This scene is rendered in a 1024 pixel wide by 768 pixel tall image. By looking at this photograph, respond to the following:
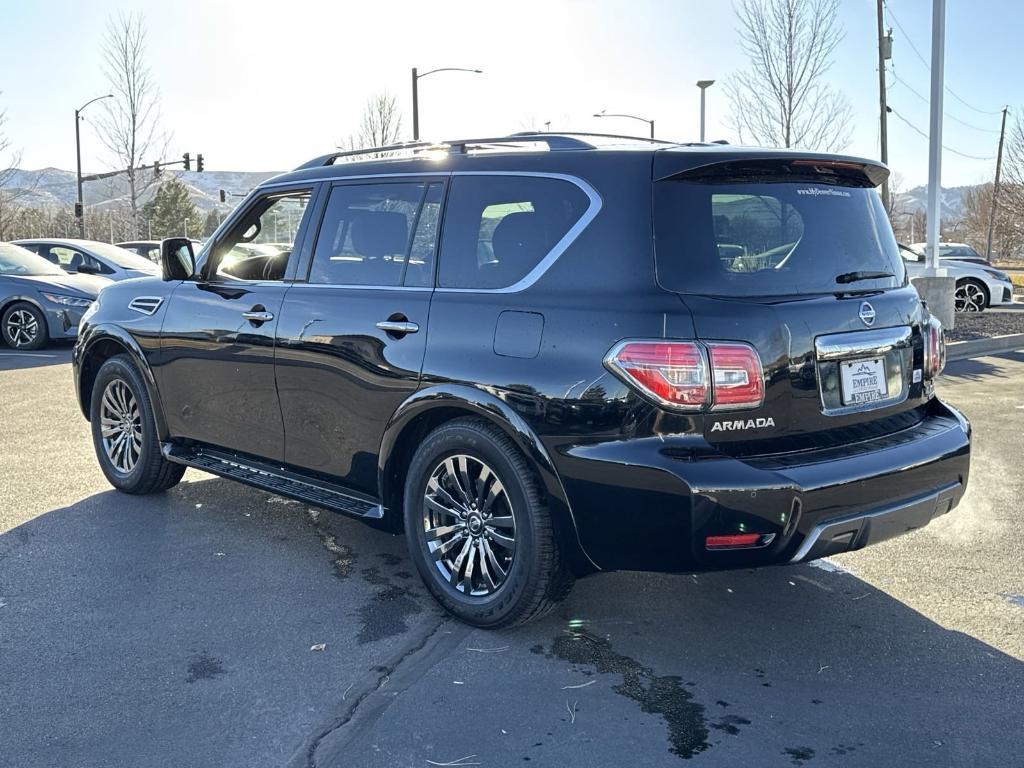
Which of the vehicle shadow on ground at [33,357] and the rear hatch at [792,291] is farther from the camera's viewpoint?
the vehicle shadow on ground at [33,357]

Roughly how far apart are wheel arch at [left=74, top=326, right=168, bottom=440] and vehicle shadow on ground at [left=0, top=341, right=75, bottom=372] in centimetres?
625

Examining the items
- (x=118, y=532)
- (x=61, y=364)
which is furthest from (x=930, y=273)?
(x=118, y=532)

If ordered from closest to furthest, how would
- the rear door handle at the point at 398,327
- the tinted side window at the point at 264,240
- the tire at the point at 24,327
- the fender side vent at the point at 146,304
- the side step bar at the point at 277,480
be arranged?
the rear door handle at the point at 398,327 → the side step bar at the point at 277,480 → the tinted side window at the point at 264,240 → the fender side vent at the point at 146,304 → the tire at the point at 24,327

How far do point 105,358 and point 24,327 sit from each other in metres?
8.69

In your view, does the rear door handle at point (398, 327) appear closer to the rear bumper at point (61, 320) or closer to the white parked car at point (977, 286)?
the rear bumper at point (61, 320)

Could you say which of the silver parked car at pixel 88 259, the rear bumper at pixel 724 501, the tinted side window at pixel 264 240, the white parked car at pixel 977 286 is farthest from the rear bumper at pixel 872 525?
the white parked car at pixel 977 286

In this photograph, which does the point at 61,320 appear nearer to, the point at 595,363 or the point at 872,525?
the point at 595,363

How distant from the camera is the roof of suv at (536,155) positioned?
3.68m

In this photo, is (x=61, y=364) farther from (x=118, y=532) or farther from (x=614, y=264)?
(x=614, y=264)

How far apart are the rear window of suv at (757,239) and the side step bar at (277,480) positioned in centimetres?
172

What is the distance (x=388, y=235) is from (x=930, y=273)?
12.3m

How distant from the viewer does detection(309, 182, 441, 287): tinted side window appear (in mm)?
4281

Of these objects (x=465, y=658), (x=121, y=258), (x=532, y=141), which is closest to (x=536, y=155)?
(x=532, y=141)

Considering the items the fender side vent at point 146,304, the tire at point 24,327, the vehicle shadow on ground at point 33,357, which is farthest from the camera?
the tire at point 24,327
